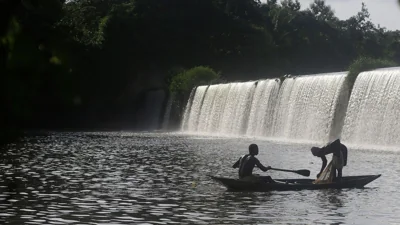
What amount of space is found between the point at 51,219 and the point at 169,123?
5894 cm

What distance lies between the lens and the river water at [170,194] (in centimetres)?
1436

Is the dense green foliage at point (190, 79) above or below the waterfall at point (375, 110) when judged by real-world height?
above

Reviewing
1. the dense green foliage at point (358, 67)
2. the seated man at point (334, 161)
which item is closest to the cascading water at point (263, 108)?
the dense green foliage at point (358, 67)

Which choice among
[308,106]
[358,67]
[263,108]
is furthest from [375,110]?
[263,108]

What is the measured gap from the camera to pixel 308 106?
46.9 metres

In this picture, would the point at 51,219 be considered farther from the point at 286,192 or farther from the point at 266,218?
the point at 286,192

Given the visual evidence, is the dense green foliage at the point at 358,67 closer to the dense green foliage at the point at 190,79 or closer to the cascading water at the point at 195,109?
the cascading water at the point at 195,109

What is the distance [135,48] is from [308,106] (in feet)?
71.1

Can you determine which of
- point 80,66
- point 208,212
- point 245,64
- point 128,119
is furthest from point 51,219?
point 245,64

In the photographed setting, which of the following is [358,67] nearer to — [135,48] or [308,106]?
[308,106]

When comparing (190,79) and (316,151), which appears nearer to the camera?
(316,151)

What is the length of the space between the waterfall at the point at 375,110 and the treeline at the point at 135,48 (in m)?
12.5

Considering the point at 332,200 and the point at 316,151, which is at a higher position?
the point at 316,151

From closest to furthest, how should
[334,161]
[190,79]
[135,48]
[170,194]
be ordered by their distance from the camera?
[170,194]
[334,161]
[135,48]
[190,79]
